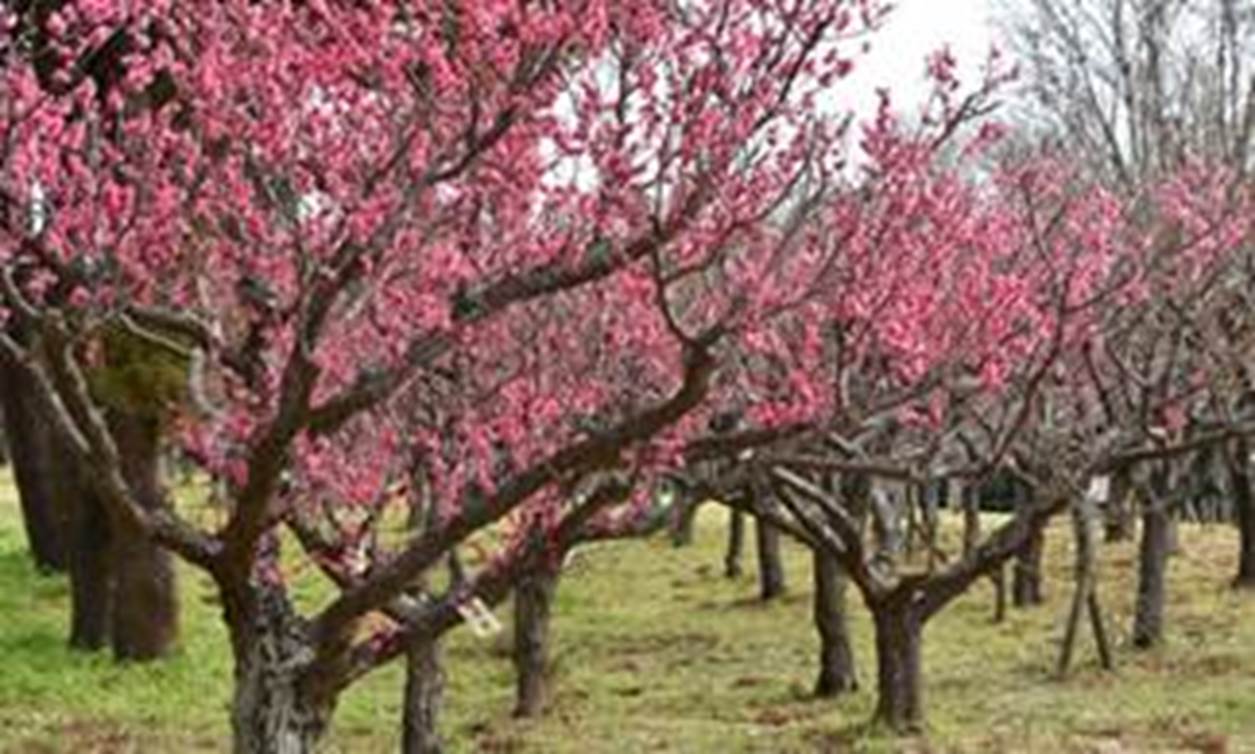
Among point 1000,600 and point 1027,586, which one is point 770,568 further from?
point 1000,600

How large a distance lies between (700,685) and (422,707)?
7.02m

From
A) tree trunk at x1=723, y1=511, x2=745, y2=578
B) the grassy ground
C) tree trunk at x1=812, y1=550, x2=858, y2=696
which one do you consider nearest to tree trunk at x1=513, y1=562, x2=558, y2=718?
the grassy ground

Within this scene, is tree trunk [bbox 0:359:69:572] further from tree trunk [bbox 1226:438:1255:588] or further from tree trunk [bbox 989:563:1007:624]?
tree trunk [bbox 1226:438:1255:588]

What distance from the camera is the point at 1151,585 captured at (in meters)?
23.5

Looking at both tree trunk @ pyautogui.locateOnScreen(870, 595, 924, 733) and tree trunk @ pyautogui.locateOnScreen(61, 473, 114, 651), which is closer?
tree trunk @ pyautogui.locateOnScreen(870, 595, 924, 733)

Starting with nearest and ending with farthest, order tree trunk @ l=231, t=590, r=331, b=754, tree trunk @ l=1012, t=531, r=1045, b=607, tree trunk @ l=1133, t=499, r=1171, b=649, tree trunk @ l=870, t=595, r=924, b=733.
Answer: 1. tree trunk @ l=231, t=590, r=331, b=754
2. tree trunk @ l=870, t=595, r=924, b=733
3. tree trunk @ l=1133, t=499, r=1171, b=649
4. tree trunk @ l=1012, t=531, r=1045, b=607

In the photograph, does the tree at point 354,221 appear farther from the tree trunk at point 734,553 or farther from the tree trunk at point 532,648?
the tree trunk at point 734,553

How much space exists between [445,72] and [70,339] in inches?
86.1

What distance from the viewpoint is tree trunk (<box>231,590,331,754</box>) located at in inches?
374

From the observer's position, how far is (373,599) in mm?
9250

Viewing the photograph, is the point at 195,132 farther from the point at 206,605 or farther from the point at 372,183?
the point at 206,605

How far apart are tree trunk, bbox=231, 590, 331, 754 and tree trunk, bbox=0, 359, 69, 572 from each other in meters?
15.0

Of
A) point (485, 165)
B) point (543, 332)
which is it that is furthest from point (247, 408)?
point (543, 332)

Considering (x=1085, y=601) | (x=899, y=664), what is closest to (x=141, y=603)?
(x=899, y=664)
